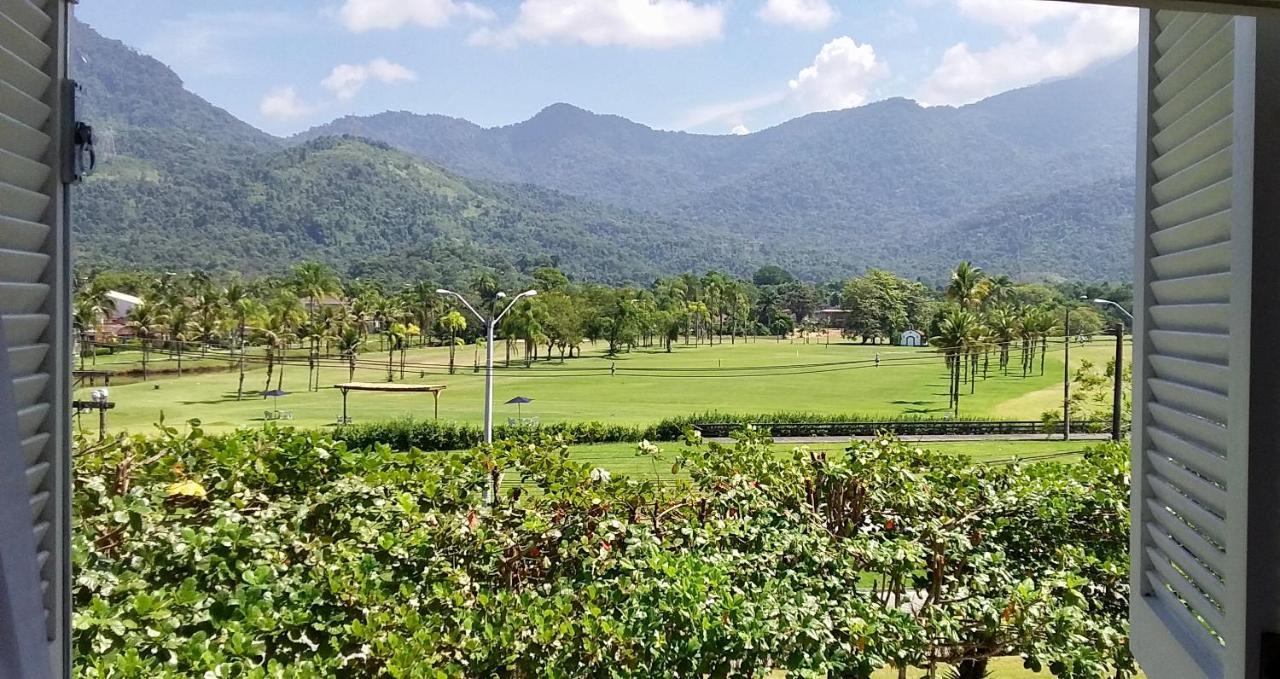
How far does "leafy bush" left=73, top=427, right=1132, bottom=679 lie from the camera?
6.11ft

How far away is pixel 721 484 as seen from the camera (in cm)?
241

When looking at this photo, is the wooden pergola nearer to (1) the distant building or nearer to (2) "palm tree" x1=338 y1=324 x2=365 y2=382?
(2) "palm tree" x1=338 y1=324 x2=365 y2=382

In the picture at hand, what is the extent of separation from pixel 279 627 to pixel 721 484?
48.2 inches

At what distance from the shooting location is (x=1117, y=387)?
323 centimetres

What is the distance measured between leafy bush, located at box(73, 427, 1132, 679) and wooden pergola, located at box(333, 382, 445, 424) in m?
0.96

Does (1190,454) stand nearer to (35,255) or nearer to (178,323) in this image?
(35,255)

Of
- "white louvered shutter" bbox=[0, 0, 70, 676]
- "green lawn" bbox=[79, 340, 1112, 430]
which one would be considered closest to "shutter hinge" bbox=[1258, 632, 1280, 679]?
"white louvered shutter" bbox=[0, 0, 70, 676]

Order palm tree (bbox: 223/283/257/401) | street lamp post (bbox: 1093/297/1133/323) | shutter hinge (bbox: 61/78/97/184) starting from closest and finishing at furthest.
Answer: shutter hinge (bbox: 61/78/97/184)
street lamp post (bbox: 1093/297/1133/323)
palm tree (bbox: 223/283/257/401)

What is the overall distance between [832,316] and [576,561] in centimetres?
215

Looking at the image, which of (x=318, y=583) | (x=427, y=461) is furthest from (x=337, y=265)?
(x=318, y=583)

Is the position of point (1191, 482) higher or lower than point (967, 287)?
lower

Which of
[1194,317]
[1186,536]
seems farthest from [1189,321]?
[1186,536]

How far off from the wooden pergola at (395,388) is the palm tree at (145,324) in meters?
0.67

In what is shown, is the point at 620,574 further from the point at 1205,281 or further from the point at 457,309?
the point at 457,309
